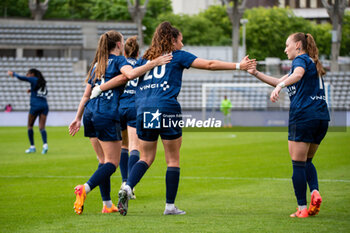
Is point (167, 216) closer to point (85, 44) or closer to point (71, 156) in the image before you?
point (71, 156)

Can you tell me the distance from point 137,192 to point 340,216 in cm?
344

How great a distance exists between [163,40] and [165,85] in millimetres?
505

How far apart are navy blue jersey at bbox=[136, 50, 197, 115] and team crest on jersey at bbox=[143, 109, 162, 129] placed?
68mm

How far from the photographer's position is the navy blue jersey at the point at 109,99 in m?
6.64

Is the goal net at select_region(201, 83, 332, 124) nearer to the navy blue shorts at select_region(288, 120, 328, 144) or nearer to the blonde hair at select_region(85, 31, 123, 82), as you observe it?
the blonde hair at select_region(85, 31, 123, 82)

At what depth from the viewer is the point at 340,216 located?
6492 millimetres

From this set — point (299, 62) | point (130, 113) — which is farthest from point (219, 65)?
point (130, 113)

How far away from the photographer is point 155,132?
6430mm

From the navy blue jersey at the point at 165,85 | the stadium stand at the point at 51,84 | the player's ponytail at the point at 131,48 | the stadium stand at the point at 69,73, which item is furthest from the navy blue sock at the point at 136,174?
the stadium stand at the point at 51,84

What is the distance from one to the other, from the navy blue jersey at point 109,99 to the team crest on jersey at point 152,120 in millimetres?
440

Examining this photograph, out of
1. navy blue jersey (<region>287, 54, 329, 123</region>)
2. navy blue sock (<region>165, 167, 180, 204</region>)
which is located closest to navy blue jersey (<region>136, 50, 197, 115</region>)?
navy blue sock (<region>165, 167, 180, 204</region>)

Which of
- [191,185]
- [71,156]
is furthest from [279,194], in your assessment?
[71,156]

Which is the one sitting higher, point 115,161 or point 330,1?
point 330,1

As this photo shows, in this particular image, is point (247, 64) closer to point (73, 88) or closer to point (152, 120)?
point (152, 120)
